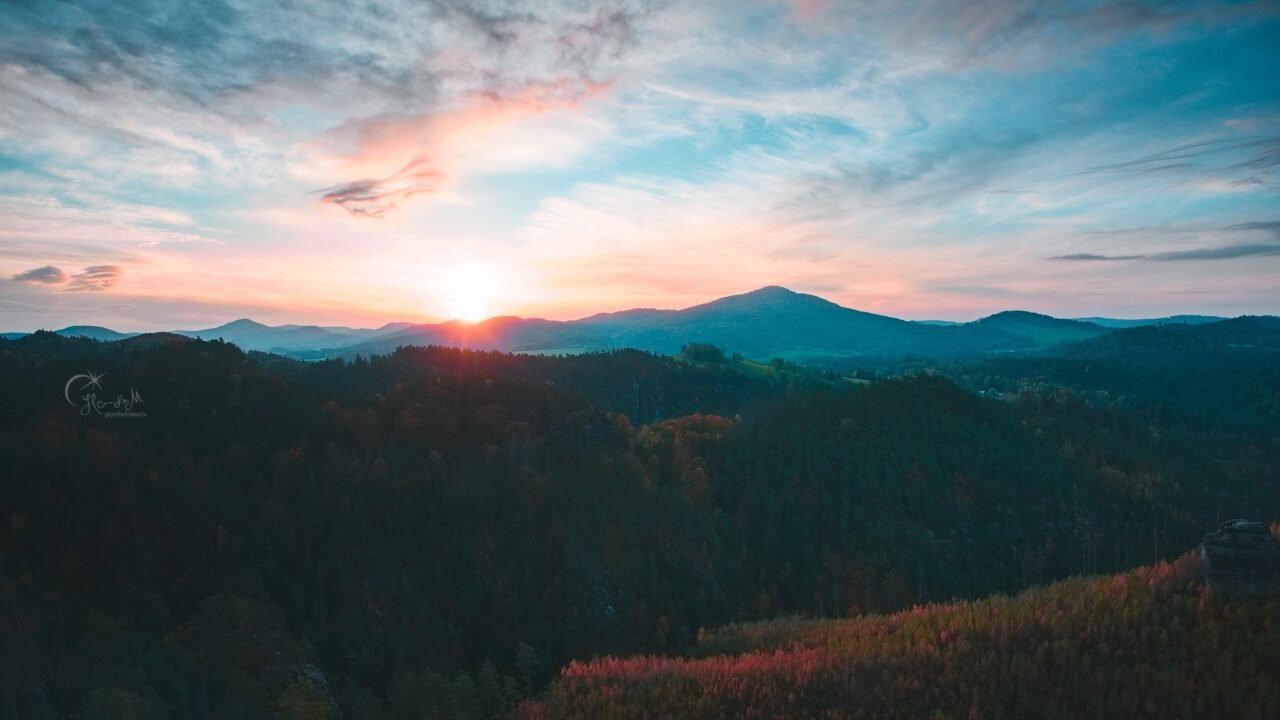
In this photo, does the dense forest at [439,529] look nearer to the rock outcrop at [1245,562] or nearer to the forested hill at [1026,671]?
the forested hill at [1026,671]

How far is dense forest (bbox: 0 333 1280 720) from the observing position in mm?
A: 65125

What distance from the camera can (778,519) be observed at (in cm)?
13700

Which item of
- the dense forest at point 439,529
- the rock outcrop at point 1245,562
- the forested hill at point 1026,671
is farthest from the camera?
the dense forest at point 439,529

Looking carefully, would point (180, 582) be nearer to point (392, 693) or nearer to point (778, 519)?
point (392, 693)

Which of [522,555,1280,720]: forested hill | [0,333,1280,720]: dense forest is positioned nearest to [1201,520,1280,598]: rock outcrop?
[522,555,1280,720]: forested hill

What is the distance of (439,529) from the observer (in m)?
101

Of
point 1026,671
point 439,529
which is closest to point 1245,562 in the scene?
point 1026,671

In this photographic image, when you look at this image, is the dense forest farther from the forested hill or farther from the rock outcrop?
the rock outcrop

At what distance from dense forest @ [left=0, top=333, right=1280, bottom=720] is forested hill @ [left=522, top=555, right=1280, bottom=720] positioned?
1239 centimetres

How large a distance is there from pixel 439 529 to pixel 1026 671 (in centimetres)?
8653

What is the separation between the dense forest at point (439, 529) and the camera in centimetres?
6512

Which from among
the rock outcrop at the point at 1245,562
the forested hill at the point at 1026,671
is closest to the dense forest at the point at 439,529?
the forested hill at the point at 1026,671

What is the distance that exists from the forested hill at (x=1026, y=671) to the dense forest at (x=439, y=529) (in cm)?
1239

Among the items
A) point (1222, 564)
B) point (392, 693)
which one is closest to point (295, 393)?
point (392, 693)
